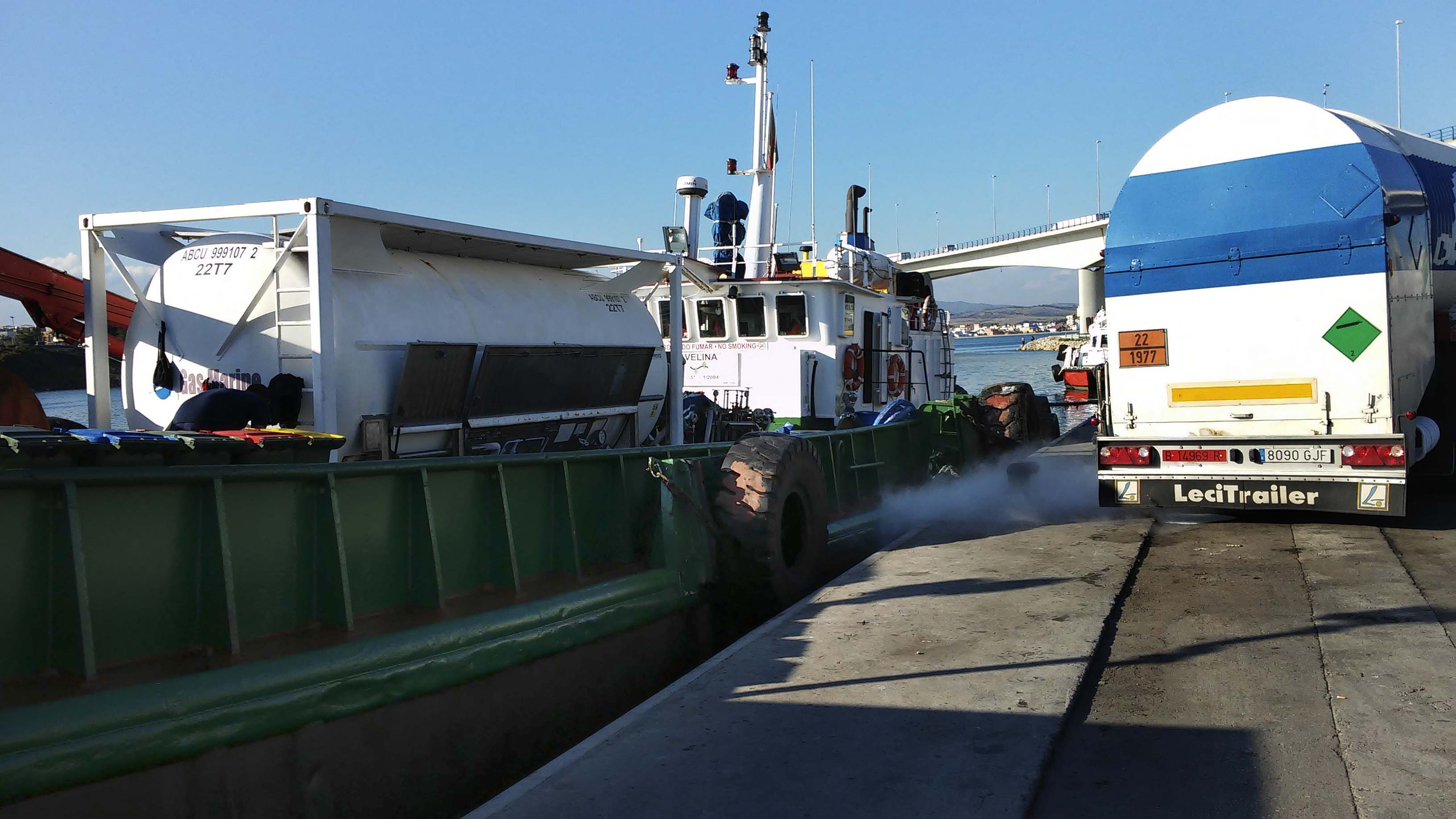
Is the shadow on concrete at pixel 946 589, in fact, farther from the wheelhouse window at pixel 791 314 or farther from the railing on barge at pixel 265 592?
the wheelhouse window at pixel 791 314

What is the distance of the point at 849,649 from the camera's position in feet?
18.5

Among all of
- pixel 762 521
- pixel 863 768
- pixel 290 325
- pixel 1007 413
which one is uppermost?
pixel 290 325

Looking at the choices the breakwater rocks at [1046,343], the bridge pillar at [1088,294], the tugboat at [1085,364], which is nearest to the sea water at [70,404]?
the tugboat at [1085,364]

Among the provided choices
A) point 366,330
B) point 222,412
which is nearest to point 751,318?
point 366,330

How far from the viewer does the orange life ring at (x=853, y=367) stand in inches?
559

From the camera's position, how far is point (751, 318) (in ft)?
46.7

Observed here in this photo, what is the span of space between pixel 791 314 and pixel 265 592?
34.7 ft

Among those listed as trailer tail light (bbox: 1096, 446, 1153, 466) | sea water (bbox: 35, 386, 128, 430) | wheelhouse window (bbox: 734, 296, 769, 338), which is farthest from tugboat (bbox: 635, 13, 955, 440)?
sea water (bbox: 35, 386, 128, 430)

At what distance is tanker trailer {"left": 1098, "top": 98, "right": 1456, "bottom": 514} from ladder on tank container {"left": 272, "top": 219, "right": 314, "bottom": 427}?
673cm

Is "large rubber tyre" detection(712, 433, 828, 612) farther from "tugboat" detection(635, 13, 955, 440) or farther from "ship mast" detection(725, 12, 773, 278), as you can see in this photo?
"ship mast" detection(725, 12, 773, 278)

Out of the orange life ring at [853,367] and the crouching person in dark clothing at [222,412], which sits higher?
the orange life ring at [853,367]

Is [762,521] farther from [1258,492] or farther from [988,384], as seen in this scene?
[988,384]

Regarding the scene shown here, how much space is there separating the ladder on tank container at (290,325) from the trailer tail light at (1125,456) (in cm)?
677

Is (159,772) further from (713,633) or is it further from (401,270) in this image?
(401,270)
